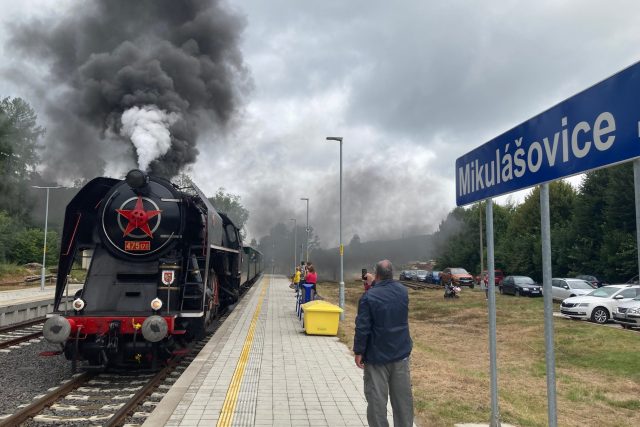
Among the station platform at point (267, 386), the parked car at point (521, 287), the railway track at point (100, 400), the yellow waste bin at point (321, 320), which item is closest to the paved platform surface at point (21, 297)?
the yellow waste bin at point (321, 320)

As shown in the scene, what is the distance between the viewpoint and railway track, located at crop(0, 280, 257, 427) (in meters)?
5.41

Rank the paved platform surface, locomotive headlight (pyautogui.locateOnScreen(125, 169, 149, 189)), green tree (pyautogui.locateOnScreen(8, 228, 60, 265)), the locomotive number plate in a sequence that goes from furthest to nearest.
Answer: green tree (pyautogui.locateOnScreen(8, 228, 60, 265)), the paved platform surface, the locomotive number plate, locomotive headlight (pyautogui.locateOnScreen(125, 169, 149, 189))

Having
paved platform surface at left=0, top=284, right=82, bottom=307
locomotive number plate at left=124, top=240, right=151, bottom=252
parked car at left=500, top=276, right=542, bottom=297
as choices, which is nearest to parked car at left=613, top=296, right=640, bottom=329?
parked car at left=500, top=276, right=542, bottom=297

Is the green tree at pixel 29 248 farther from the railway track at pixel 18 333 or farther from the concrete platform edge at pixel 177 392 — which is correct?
the concrete platform edge at pixel 177 392

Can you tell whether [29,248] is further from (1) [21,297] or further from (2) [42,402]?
(2) [42,402]

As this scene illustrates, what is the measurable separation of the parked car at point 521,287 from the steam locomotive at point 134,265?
2220 cm

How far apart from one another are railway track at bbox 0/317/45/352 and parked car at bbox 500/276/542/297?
22.1m

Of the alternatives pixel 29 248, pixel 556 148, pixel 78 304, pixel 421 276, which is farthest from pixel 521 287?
pixel 29 248

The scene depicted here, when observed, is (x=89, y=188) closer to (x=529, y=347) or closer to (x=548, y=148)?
(x=548, y=148)

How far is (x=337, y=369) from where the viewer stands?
766cm

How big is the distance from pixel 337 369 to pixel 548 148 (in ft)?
18.0

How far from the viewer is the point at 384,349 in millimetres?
3965

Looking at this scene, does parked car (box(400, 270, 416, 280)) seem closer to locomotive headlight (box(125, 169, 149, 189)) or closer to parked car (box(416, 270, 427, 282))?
parked car (box(416, 270, 427, 282))

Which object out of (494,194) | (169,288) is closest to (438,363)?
(169,288)
